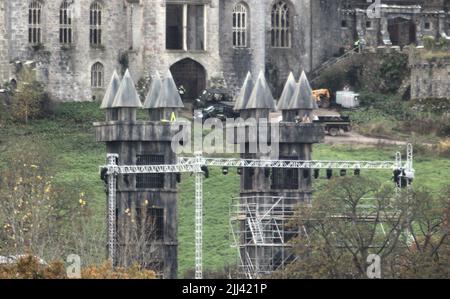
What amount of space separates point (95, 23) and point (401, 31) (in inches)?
756

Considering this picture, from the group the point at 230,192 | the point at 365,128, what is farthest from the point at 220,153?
the point at 365,128

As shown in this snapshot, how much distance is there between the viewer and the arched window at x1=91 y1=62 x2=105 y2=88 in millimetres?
150875

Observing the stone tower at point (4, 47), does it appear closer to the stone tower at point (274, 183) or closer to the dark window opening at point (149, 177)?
the stone tower at point (274, 183)

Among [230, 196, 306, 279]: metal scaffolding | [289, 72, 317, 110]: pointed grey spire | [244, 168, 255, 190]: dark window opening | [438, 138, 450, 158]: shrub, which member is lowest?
[230, 196, 306, 279]: metal scaffolding

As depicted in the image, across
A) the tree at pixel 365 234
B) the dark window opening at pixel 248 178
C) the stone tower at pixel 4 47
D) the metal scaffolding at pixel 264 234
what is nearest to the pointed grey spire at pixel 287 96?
the dark window opening at pixel 248 178

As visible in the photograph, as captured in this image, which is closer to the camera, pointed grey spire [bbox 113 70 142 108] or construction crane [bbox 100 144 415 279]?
construction crane [bbox 100 144 415 279]

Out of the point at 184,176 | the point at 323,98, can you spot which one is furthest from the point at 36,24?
the point at 184,176

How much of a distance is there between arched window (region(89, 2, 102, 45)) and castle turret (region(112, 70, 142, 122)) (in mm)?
26033

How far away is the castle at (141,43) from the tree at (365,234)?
99.6 ft

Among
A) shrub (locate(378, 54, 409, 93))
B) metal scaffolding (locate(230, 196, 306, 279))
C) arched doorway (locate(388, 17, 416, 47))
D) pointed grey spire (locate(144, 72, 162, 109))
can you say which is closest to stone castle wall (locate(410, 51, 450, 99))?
shrub (locate(378, 54, 409, 93))

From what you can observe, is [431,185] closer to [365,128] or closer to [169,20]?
[365,128]

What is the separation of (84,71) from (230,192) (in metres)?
19.4

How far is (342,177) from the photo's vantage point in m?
121

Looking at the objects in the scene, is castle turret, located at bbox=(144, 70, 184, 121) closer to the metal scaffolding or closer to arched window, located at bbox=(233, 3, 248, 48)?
the metal scaffolding
